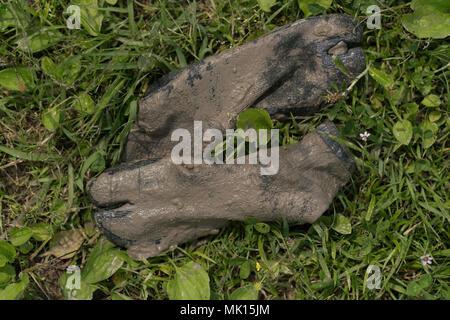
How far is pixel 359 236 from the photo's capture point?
114 inches

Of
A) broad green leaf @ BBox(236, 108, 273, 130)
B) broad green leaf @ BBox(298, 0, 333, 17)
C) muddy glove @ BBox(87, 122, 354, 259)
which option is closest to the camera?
muddy glove @ BBox(87, 122, 354, 259)

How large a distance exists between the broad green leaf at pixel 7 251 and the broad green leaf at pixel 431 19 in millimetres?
2768

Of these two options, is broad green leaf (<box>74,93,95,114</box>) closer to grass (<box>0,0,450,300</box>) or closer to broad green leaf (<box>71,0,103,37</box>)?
grass (<box>0,0,450,300</box>)

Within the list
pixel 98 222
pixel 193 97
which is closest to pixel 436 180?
pixel 193 97

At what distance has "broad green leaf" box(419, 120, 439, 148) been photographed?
2.85m

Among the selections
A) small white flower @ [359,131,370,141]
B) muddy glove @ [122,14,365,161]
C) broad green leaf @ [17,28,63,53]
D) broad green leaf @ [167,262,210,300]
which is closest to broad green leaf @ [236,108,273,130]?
muddy glove @ [122,14,365,161]

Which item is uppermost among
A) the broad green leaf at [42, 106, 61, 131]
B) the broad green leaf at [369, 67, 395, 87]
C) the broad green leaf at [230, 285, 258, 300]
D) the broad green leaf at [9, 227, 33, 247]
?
the broad green leaf at [42, 106, 61, 131]

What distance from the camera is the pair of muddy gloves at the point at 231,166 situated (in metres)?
2.66

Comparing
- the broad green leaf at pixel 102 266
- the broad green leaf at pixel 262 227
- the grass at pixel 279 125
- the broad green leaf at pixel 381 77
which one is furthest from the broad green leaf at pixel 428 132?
the broad green leaf at pixel 102 266

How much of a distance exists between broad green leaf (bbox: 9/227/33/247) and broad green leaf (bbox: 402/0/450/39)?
265 centimetres

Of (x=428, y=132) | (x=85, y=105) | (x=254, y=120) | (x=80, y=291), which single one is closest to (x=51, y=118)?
(x=85, y=105)

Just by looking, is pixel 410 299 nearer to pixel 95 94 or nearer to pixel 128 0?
pixel 95 94

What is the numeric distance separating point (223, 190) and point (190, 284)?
1.96ft

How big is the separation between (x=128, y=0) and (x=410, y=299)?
255 centimetres
